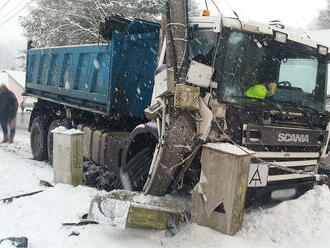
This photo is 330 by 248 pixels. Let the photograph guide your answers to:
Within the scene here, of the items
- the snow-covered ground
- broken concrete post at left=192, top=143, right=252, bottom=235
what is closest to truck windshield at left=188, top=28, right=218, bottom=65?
broken concrete post at left=192, top=143, right=252, bottom=235

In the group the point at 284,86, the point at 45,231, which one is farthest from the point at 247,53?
the point at 45,231

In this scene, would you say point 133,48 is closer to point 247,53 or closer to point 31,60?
point 247,53

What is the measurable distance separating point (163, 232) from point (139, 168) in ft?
3.63

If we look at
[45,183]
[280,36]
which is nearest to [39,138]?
[45,183]

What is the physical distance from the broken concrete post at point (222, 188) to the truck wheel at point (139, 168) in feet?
3.33

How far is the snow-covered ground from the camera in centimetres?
363

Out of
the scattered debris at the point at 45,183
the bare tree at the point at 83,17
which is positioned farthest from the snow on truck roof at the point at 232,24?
the bare tree at the point at 83,17

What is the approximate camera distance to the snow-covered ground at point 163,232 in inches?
143

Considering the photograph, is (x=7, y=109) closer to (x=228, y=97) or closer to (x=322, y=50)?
(x=228, y=97)

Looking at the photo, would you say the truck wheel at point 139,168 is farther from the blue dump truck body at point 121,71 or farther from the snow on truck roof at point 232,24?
the snow on truck roof at point 232,24

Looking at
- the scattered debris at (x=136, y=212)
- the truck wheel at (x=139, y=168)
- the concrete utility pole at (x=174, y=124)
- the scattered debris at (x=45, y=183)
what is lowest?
the scattered debris at (x=45, y=183)

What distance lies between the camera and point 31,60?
9.73 m

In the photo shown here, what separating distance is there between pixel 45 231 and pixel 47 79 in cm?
539

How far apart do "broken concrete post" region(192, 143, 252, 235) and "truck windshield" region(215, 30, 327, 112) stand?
0.63 metres
